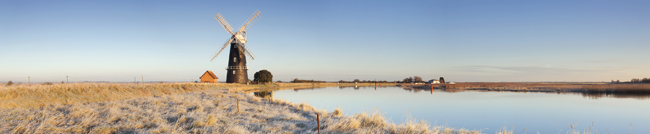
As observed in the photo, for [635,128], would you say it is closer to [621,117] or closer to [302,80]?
[621,117]

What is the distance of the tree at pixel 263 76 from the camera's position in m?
66.4

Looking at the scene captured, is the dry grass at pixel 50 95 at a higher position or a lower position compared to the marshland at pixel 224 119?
higher

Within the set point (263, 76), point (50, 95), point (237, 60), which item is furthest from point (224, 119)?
point (263, 76)

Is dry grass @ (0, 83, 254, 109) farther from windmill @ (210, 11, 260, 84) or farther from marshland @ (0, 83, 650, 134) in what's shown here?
windmill @ (210, 11, 260, 84)

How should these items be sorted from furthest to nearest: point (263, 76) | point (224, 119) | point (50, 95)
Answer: point (263, 76)
point (50, 95)
point (224, 119)

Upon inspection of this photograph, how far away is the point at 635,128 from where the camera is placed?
38.2ft

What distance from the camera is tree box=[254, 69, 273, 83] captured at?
66438 mm

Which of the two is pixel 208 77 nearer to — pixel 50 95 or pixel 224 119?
pixel 50 95

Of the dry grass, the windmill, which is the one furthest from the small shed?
the dry grass

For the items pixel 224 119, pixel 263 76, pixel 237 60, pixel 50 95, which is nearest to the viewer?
pixel 224 119

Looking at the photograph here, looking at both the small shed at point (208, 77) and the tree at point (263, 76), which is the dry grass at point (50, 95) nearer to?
the small shed at point (208, 77)

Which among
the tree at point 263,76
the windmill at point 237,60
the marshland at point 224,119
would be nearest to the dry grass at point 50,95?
the marshland at point 224,119

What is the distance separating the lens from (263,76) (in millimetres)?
66438

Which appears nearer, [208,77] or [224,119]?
[224,119]
